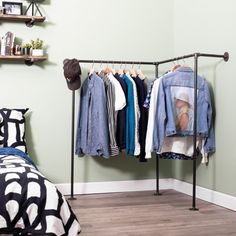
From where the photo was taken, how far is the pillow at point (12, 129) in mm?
4020

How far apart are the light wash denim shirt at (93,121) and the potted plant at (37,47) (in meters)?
0.53

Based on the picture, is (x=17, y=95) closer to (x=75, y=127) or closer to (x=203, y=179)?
(x=75, y=127)

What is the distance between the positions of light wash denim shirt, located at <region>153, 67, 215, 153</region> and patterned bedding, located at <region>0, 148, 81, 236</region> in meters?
1.77

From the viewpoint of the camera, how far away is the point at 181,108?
4.01 meters

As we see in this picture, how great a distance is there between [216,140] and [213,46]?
2.87 ft

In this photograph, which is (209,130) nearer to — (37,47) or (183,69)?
(183,69)

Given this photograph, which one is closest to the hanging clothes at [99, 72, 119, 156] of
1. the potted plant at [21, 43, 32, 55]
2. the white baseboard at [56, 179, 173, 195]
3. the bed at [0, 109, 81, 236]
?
the white baseboard at [56, 179, 173, 195]

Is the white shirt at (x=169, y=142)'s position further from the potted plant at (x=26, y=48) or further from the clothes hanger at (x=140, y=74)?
the potted plant at (x=26, y=48)

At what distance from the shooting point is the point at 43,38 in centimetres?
444

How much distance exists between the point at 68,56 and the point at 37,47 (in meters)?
0.36

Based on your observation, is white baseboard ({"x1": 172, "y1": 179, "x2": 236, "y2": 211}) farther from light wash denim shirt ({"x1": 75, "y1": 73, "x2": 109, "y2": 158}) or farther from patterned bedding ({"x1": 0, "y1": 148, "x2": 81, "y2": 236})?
patterned bedding ({"x1": 0, "y1": 148, "x2": 81, "y2": 236})

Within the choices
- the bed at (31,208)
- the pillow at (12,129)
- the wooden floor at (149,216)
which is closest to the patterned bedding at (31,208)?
the bed at (31,208)

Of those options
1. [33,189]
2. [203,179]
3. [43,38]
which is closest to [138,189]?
[203,179]

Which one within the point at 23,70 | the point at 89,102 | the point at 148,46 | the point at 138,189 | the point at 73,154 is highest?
the point at 148,46
